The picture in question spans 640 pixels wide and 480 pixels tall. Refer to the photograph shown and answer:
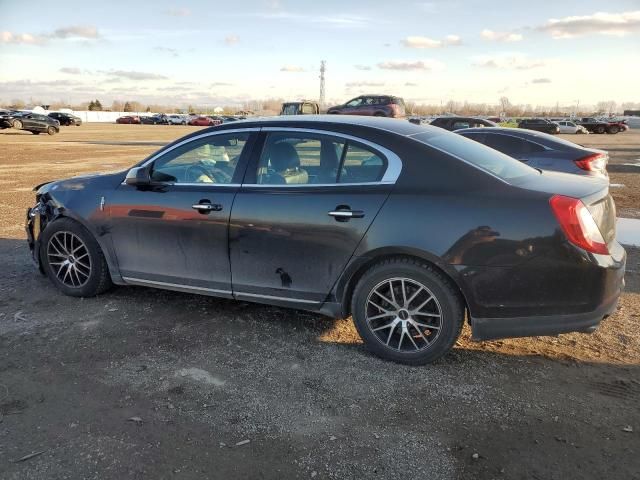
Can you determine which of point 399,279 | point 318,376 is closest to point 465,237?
point 399,279

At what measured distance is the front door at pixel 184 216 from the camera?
13.9 ft

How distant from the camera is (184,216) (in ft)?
14.1

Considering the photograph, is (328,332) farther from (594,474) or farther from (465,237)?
(594,474)

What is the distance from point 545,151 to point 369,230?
20.3 feet

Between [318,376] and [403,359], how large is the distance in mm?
622

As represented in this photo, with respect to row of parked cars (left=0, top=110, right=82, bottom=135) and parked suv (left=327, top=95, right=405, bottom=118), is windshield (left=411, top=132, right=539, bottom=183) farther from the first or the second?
row of parked cars (left=0, top=110, right=82, bottom=135)

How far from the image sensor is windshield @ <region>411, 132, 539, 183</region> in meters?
3.72

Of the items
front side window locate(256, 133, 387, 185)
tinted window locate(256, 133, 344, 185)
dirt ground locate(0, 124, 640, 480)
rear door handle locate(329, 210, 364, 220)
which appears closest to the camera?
dirt ground locate(0, 124, 640, 480)

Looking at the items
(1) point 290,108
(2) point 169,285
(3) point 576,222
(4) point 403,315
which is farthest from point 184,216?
(1) point 290,108

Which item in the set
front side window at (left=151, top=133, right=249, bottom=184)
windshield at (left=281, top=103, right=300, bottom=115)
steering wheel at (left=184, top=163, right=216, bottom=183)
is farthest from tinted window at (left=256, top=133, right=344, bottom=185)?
windshield at (left=281, top=103, right=300, bottom=115)

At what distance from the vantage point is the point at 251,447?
2.85 meters

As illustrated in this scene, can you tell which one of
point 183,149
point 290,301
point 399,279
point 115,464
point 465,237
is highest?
point 183,149

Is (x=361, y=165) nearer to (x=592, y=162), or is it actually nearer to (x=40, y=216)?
(x=40, y=216)

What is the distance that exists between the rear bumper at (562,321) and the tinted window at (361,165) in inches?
47.6
